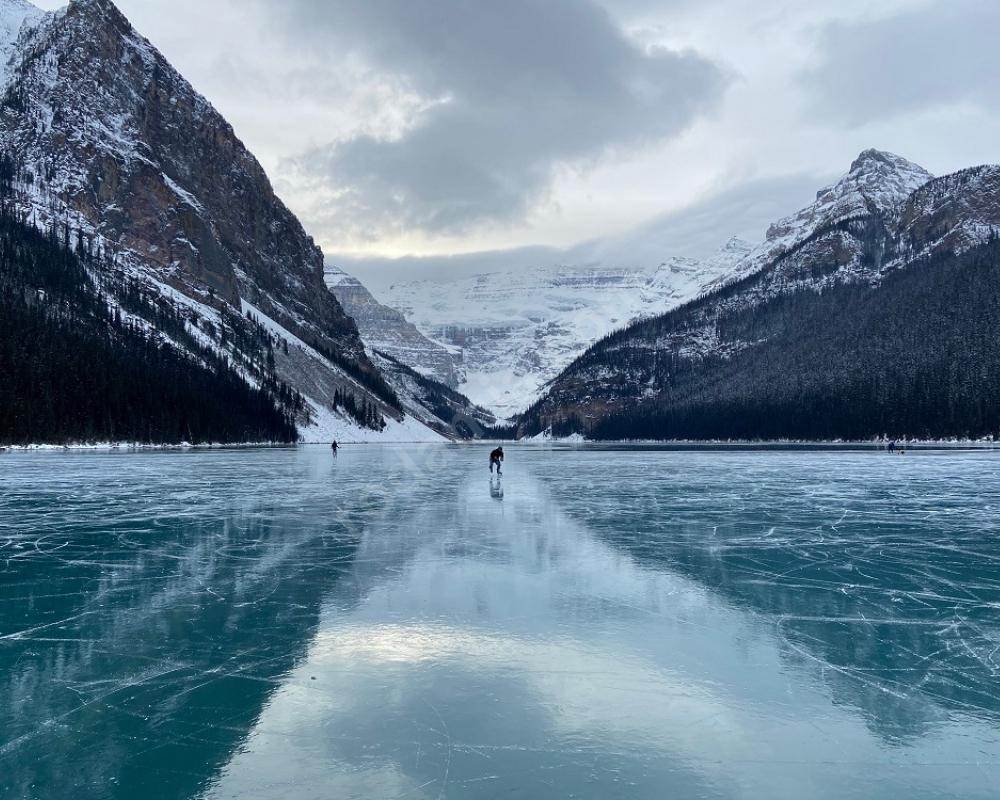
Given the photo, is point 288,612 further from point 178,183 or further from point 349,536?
point 178,183

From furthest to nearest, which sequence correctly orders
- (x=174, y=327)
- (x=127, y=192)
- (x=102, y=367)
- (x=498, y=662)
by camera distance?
(x=127, y=192), (x=174, y=327), (x=102, y=367), (x=498, y=662)

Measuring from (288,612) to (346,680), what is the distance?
11.3 ft

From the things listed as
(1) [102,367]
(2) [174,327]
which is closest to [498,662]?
(1) [102,367]

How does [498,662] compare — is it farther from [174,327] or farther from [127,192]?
[127,192]

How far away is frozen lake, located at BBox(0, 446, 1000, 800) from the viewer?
5922 mm

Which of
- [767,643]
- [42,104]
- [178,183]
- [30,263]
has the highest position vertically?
[42,104]

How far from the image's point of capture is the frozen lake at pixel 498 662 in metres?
5.92

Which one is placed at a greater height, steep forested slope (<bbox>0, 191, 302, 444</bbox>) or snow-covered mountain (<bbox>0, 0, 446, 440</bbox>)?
snow-covered mountain (<bbox>0, 0, 446, 440</bbox>)

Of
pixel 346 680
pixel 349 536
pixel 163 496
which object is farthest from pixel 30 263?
pixel 346 680

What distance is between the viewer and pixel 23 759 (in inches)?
241

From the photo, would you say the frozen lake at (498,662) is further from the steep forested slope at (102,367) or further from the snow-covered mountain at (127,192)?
the snow-covered mountain at (127,192)

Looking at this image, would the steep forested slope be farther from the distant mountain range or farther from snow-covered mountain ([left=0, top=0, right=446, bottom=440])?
snow-covered mountain ([left=0, top=0, right=446, bottom=440])

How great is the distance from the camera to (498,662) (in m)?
8.59

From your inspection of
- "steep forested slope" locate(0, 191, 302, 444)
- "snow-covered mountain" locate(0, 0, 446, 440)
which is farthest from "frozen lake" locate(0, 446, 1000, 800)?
"snow-covered mountain" locate(0, 0, 446, 440)
